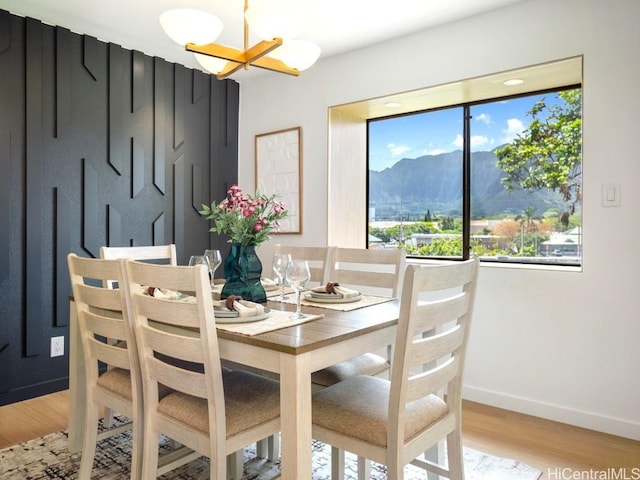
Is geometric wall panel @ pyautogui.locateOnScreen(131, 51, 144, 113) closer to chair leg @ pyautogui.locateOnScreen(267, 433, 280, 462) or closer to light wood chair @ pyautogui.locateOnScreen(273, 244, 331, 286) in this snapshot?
light wood chair @ pyautogui.locateOnScreen(273, 244, 331, 286)

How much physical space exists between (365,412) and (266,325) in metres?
0.43

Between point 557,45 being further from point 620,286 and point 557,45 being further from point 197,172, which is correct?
point 197,172

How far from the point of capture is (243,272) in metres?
1.99

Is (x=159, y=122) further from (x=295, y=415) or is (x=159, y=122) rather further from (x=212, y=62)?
(x=295, y=415)

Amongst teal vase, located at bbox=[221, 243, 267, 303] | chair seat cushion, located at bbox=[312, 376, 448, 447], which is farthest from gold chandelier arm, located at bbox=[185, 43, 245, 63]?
chair seat cushion, located at bbox=[312, 376, 448, 447]

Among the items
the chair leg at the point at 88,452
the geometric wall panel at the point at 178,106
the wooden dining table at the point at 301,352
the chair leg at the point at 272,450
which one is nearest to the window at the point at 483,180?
the geometric wall panel at the point at 178,106

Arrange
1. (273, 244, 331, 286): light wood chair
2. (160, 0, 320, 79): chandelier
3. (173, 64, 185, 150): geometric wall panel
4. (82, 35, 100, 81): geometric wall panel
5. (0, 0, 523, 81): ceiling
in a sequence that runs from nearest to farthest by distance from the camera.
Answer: (160, 0, 320, 79): chandelier → (273, 244, 331, 286): light wood chair → (0, 0, 523, 81): ceiling → (82, 35, 100, 81): geometric wall panel → (173, 64, 185, 150): geometric wall panel

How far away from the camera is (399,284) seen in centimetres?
237

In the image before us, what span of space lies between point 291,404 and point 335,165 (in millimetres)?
2623

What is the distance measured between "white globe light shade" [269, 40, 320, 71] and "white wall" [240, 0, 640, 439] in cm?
124

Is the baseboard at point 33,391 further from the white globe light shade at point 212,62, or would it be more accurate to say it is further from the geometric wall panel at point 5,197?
the white globe light shade at point 212,62

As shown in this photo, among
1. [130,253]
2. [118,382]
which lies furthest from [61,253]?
[118,382]

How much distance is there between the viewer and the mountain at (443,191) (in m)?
3.21

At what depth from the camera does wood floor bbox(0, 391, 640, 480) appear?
215 centimetres
